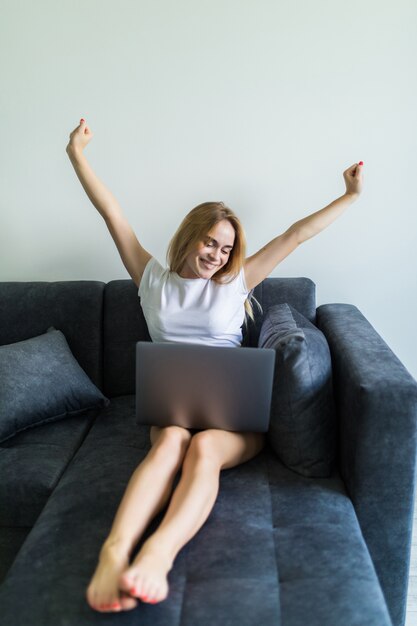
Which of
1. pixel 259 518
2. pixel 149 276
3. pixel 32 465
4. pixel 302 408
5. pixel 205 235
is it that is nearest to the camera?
pixel 259 518

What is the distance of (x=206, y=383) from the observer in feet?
4.41

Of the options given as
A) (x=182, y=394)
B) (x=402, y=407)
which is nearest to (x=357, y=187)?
(x=402, y=407)

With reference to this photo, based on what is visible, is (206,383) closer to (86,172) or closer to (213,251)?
(213,251)

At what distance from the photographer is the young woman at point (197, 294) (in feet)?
4.16

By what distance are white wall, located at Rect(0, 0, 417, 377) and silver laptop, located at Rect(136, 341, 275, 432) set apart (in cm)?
93

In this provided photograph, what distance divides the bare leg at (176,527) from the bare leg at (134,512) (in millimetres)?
28

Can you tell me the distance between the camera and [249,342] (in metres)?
1.95

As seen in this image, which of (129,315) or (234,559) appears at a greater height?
(129,315)

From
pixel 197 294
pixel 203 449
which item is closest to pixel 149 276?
pixel 197 294

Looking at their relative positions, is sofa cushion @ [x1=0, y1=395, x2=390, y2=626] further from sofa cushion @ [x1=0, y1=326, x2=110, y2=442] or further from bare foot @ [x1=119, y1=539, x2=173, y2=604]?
sofa cushion @ [x1=0, y1=326, x2=110, y2=442]

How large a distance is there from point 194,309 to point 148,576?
87 centimetres

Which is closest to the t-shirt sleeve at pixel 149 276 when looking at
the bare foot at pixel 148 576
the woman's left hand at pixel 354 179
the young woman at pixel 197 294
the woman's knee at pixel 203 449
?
the young woman at pixel 197 294

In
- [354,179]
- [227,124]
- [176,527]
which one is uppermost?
[227,124]

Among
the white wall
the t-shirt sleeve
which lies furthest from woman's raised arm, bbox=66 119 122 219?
the white wall
